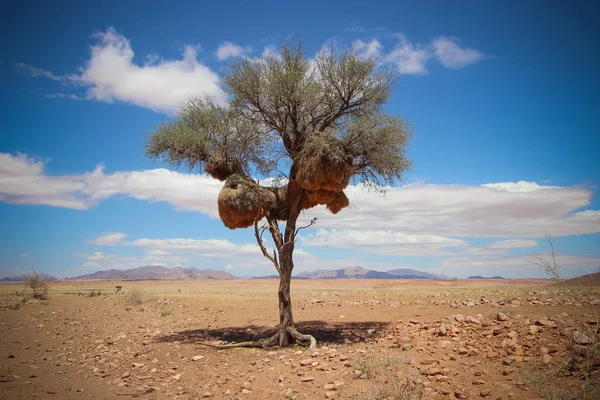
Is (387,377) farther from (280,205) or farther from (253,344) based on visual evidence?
(280,205)

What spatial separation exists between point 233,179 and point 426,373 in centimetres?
843

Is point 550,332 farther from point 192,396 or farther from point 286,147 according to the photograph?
point 286,147

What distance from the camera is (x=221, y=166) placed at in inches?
536

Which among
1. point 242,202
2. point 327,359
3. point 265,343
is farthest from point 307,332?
point 242,202

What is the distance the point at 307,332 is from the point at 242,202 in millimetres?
5465

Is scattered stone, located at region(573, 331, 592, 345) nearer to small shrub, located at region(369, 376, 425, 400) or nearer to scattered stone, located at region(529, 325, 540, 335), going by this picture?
scattered stone, located at region(529, 325, 540, 335)

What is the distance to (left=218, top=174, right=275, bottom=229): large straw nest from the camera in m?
12.6

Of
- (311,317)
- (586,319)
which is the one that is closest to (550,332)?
(586,319)

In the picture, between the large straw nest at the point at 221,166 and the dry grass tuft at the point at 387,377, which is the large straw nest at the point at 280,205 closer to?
the large straw nest at the point at 221,166

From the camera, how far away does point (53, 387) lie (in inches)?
339

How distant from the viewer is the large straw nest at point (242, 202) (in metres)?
12.6

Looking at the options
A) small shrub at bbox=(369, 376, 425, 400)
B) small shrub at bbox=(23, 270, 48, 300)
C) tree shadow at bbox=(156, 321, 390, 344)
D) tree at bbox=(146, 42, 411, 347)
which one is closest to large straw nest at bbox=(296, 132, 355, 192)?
tree at bbox=(146, 42, 411, 347)

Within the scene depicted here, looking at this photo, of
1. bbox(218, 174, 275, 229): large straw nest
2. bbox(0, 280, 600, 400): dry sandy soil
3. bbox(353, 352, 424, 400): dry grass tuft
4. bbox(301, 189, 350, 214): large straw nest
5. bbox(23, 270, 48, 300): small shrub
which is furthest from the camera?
bbox(23, 270, 48, 300): small shrub

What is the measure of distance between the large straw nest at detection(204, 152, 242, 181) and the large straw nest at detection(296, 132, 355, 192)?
2.73 metres
